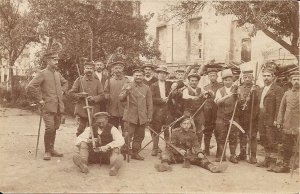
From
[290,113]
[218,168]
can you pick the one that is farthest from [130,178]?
[290,113]

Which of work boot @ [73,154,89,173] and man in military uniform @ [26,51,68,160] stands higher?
man in military uniform @ [26,51,68,160]

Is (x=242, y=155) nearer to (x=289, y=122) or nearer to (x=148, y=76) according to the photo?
(x=289, y=122)

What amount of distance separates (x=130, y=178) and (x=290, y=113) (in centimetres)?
298

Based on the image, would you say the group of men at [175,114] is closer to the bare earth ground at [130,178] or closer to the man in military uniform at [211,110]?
the man in military uniform at [211,110]

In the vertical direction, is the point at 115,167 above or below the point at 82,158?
below

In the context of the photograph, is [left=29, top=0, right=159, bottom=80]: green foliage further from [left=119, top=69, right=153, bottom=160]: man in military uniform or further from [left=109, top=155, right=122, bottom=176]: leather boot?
[left=109, top=155, right=122, bottom=176]: leather boot

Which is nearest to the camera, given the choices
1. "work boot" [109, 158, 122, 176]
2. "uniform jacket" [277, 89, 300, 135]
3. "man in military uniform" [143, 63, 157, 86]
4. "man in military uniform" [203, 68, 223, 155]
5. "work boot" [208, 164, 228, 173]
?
"work boot" [109, 158, 122, 176]

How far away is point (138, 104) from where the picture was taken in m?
7.69

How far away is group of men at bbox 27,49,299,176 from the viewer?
6879 mm

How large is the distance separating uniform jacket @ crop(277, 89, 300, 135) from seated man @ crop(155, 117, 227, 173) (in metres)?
1.52

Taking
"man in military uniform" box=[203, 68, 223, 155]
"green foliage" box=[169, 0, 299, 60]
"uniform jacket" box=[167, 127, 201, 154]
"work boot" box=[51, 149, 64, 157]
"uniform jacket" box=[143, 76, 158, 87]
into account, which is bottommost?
"work boot" box=[51, 149, 64, 157]

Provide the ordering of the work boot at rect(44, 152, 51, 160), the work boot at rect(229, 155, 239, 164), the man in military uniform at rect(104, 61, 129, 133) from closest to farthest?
the work boot at rect(44, 152, 51, 160) < the work boot at rect(229, 155, 239, 164) < the man in military uniform at rect(104, 61, 129, 133)

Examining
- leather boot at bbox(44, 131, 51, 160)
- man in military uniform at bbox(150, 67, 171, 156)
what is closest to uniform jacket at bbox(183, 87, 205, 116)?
man in military uniform at bbox(150, 67, 171, 156)

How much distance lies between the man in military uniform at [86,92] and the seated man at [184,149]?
1.66 m
